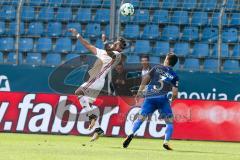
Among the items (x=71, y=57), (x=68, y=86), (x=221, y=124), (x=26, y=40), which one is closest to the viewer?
(x=221, y=124)

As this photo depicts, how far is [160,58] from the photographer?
2436cm

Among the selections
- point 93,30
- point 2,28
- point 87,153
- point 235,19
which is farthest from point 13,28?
point 87,153

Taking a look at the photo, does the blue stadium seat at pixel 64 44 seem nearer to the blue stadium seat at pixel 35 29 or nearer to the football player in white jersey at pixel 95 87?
the blue stadium seat at pixel 35 29

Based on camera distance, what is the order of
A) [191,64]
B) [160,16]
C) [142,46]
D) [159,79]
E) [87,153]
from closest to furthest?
1. [87,153]
2. [159,79]
3. [191,64]
4. [142,46]
5. [160,16]

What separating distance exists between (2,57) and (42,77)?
3.57m

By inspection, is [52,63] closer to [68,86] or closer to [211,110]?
[68,86]

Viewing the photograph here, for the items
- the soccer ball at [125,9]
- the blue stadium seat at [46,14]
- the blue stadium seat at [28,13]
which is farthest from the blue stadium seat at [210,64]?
the blue stadium seat at [28,13]

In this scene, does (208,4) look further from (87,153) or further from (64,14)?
(87,153)

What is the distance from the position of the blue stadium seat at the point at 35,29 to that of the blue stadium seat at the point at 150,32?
3.87m

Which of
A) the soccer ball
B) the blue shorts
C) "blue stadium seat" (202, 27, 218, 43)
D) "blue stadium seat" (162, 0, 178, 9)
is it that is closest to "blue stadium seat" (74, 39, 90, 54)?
"blue stadium seat" (162, 0, 178, 9)

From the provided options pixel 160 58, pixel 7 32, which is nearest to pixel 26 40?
pixel 7 32

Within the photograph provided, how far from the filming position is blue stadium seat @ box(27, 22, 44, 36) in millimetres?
26875

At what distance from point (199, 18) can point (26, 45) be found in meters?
6.09

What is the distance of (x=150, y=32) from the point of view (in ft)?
84.3
